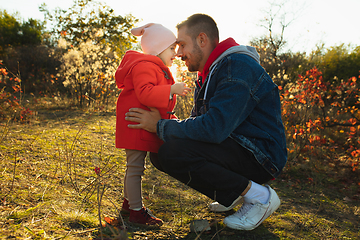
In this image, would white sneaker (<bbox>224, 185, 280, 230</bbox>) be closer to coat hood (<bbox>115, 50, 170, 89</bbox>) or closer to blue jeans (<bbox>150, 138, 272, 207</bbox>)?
blue jeans (<bbox>150, 138, 272, 207</bbox>)

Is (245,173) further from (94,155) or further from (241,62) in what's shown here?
(94,155)

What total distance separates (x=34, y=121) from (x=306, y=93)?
4604mm

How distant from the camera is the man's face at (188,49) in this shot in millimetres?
2270

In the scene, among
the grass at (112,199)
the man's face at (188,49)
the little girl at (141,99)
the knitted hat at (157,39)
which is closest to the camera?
the grass at (112,199)

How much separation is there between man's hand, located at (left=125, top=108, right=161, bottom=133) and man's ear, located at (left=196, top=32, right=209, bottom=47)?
0.75 metres

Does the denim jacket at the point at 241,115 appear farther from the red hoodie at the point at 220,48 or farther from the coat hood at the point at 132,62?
the coat hood at the point at 132,62

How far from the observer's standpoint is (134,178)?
6.40 ft

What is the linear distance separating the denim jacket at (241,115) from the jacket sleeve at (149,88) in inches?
6.4

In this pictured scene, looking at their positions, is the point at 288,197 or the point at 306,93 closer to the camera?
the point at 288,197

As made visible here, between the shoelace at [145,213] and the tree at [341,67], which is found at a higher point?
the tree at [341,67]

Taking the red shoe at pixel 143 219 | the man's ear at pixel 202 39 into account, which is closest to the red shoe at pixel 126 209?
the red shoe at pixel 143 219

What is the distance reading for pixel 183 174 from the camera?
1.94 m

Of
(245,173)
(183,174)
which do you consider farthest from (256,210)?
(183,174)

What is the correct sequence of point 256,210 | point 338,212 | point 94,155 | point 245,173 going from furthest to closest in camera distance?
point 94,155, point 338,212, point 245,173, point 256,210
